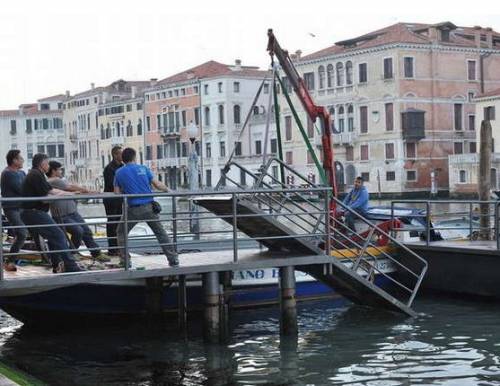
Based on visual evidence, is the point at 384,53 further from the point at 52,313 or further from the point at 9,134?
the point at 9,134

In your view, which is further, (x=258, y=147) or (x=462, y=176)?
(x=258, y=147)

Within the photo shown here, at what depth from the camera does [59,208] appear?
Result: 1281 cm

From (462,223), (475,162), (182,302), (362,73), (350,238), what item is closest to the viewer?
(182,302)

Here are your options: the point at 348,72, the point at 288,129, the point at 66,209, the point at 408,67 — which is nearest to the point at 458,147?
the point at 408,67

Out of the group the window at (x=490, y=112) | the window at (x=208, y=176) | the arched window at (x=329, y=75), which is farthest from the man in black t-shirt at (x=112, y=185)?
the window at (x=208, y=176)

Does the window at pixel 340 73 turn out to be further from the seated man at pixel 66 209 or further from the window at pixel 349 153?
the seated man at pixel 66 209

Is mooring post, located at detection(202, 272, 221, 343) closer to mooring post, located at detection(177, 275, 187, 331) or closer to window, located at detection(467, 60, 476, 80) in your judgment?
mooring post, located at detection(177, 275, 187, 331)

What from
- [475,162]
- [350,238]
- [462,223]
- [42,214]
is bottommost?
[462,223]

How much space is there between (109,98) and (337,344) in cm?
9902

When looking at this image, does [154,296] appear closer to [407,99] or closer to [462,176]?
[462,176]

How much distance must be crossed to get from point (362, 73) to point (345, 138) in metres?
5.18

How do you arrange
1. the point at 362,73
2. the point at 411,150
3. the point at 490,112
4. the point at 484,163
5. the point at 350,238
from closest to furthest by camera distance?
1. the point at 350,238
2. the point at 484,163
3. the point at 490,112
4. the point at 411,150
5. the point at 362,73

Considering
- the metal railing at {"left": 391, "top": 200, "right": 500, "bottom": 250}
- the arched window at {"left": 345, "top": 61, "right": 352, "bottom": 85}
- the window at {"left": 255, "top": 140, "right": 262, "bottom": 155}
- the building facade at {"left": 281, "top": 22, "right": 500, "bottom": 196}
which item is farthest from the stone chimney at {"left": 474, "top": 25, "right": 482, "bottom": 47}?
the metal railing at {"left": 391, "top": 200, "right": 500, "bottom": 250}

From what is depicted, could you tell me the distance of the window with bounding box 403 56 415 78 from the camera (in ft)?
220
